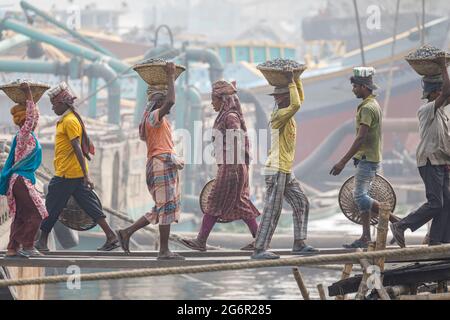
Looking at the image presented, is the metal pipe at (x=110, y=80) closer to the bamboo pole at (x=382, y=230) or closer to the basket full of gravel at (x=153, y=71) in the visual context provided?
the basket full of gravel at (x=153, y=71)

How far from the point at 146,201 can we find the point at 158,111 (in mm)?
30020

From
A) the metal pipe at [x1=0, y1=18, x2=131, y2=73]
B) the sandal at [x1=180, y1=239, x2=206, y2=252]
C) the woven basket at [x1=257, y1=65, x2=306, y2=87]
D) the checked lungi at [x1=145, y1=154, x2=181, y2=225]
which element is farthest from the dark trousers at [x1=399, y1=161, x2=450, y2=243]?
the metal pipe at [x1=0, y1=18, x2=131, y2=73]

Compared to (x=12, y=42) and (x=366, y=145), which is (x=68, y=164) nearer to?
(x=366, y=145)

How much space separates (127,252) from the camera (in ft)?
29.8

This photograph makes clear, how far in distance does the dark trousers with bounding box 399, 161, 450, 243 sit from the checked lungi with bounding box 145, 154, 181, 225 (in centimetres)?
173

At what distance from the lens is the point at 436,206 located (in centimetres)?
855

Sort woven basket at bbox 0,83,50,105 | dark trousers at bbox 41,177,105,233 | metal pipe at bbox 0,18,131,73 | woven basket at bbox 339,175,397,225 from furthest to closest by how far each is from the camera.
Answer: metal pipe at bbox 0,18,131,73, woven basket at bbox 339,175,397,225, dark trousers at bbox 41,177,105,233, woven basket at bbox 0,83,50,105

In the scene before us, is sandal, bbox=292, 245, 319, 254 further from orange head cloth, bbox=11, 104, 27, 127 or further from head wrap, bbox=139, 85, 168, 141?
orange head cloth, bbox=11, 104, 27, 127

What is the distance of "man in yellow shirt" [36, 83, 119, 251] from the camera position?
29.3 feet

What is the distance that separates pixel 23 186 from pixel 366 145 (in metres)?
2.60

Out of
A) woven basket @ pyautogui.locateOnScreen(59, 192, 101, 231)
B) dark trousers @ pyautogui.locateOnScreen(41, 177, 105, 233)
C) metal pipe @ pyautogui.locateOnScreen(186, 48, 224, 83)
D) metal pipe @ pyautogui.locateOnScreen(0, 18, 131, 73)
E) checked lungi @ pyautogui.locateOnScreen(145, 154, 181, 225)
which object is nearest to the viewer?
checked lungi @ pyautogui.locateOnScreen(145, 154, 181, 225)

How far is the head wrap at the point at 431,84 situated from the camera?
28.3 feet

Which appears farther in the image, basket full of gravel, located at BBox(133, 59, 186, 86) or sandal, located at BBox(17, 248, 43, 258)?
sandal, located at BBox(17, 248, 43, 258)

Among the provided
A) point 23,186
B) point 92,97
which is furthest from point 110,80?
point 23,186
